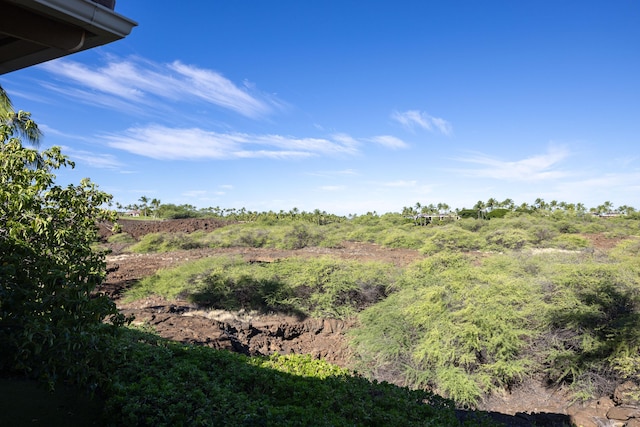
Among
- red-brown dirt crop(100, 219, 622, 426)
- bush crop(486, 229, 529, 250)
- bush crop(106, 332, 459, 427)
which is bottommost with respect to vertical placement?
red-brown dirt crop(100, 219, 622, 426)

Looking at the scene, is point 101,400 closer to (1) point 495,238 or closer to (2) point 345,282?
(2) point 345,282

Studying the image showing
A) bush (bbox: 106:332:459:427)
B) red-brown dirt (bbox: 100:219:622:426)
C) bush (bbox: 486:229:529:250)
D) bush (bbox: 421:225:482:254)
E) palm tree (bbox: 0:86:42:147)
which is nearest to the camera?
bush (bbox: 106:332:459:427)

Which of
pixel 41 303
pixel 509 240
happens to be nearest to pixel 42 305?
pixel 41 303

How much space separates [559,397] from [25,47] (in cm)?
1056

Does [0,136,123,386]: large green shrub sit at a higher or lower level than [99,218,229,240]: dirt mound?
higher

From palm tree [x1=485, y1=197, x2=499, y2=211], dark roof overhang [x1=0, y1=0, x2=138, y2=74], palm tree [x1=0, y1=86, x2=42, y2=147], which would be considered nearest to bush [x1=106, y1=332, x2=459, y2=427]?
dark roof overhang [x1=0, y1=0, x2=138, y2=74]

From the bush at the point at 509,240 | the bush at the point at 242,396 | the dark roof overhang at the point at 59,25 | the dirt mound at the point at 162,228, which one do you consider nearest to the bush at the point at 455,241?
the bush at the point at 509,240

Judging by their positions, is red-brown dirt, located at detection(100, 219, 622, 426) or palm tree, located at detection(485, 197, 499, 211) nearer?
red-brown dirt, located at detection(100, 219, 622, 426)

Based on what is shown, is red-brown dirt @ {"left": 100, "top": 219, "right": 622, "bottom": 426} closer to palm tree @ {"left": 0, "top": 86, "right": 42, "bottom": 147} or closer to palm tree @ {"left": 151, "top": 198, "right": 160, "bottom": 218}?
palm tree @ {"left": 0, "top": 86, "right": 42, "bottom": 147}

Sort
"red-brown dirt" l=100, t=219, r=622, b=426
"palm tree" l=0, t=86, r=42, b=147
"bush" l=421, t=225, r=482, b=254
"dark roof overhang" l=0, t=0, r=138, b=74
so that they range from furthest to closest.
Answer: "bush" l=421, t=225, r=482, b=254 → "palm tree" l=0, t=86, r=42, b=147 → "red-brown dirt" l=100, t=219, r=622, b=426 → "dark roof overhang" l=0, t=0, r=138, b=74

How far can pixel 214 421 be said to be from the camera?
12.8ft

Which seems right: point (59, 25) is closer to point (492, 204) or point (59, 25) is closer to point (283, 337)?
point (283, 337)

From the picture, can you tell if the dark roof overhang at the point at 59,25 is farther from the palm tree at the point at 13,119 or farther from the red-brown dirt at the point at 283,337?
the red-brown dirt at the point at 283,337

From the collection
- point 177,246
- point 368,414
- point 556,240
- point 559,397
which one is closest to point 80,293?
point 368,414
